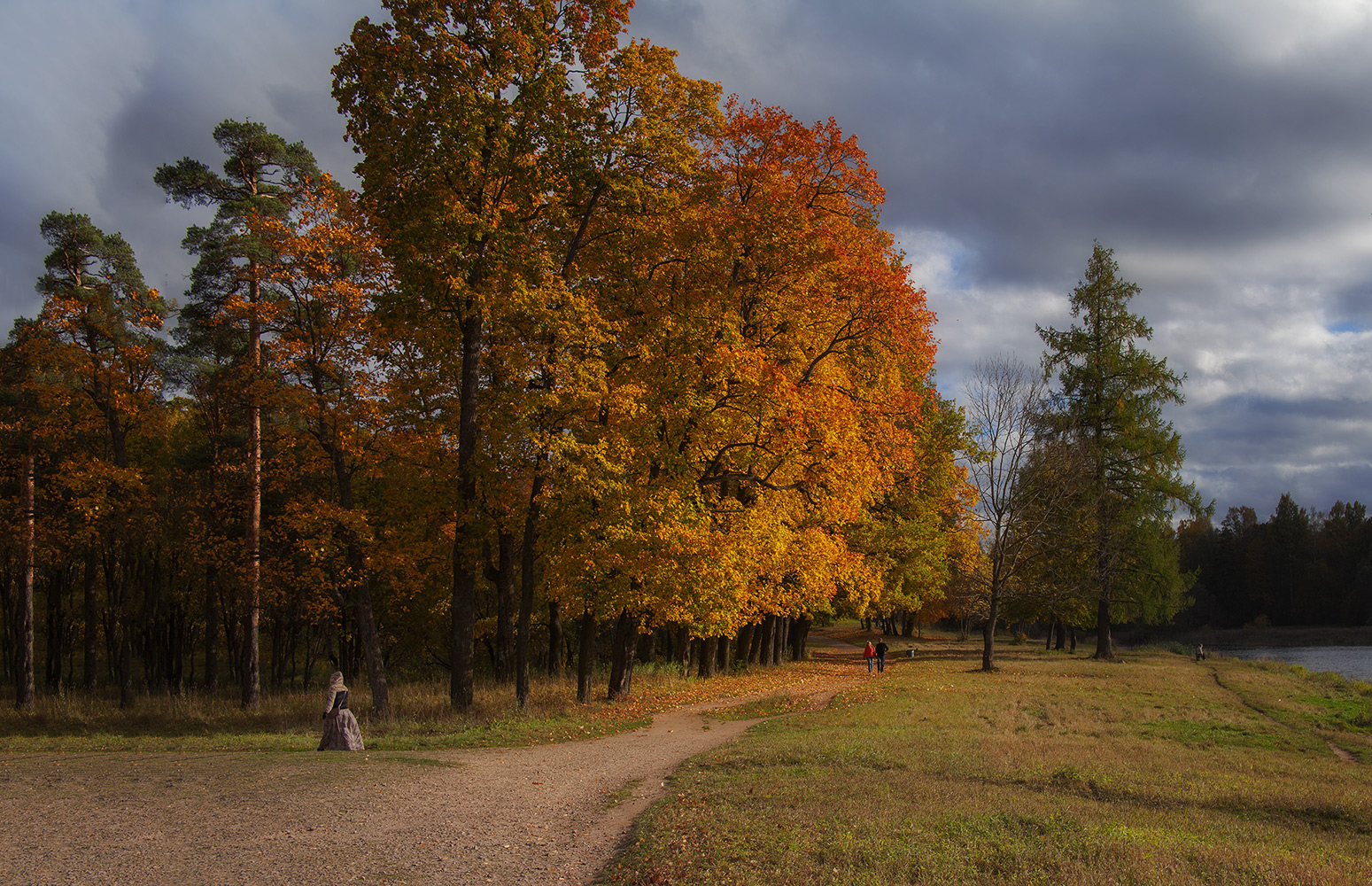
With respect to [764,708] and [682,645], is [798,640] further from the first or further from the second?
[764,708]

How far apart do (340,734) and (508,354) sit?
312 inches

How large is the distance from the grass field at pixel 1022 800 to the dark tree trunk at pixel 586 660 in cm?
498

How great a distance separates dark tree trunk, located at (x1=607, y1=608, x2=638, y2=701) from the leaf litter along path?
7.16 meters

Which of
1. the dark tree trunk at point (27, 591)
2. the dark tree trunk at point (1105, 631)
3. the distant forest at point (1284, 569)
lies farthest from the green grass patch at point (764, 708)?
the distant forest at point (1284, 569)

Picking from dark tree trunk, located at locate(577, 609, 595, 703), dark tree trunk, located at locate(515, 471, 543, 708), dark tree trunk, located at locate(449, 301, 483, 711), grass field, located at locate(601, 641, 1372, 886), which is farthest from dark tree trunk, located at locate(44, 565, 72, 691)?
grass field, located at locate(601, 641, 1372, 886)

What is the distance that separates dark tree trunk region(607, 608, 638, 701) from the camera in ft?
65.8

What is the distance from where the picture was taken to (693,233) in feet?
64.3

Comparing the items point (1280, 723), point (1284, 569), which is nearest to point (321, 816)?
point (1280, 723)

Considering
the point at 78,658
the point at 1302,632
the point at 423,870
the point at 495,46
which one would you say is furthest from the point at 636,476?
the point at 1302,632

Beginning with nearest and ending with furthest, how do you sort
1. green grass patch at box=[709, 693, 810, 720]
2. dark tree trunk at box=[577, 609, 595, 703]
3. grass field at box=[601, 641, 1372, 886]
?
grass field at box=[601, 641, 1372, 886], green grass patch at box=[709, 693, 810, 720], dark tree trunk at box=[577, 609, 595, 703]

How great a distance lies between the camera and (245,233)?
19.4 m

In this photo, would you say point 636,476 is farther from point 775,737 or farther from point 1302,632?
point 1302,632

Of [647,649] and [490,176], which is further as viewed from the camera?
[647,649]

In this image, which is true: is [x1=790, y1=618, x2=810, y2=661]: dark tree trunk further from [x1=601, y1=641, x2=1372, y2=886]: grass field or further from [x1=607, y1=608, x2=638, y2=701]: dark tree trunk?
[x1=601, y1=641, x2=1372, y2=886]: grass field
